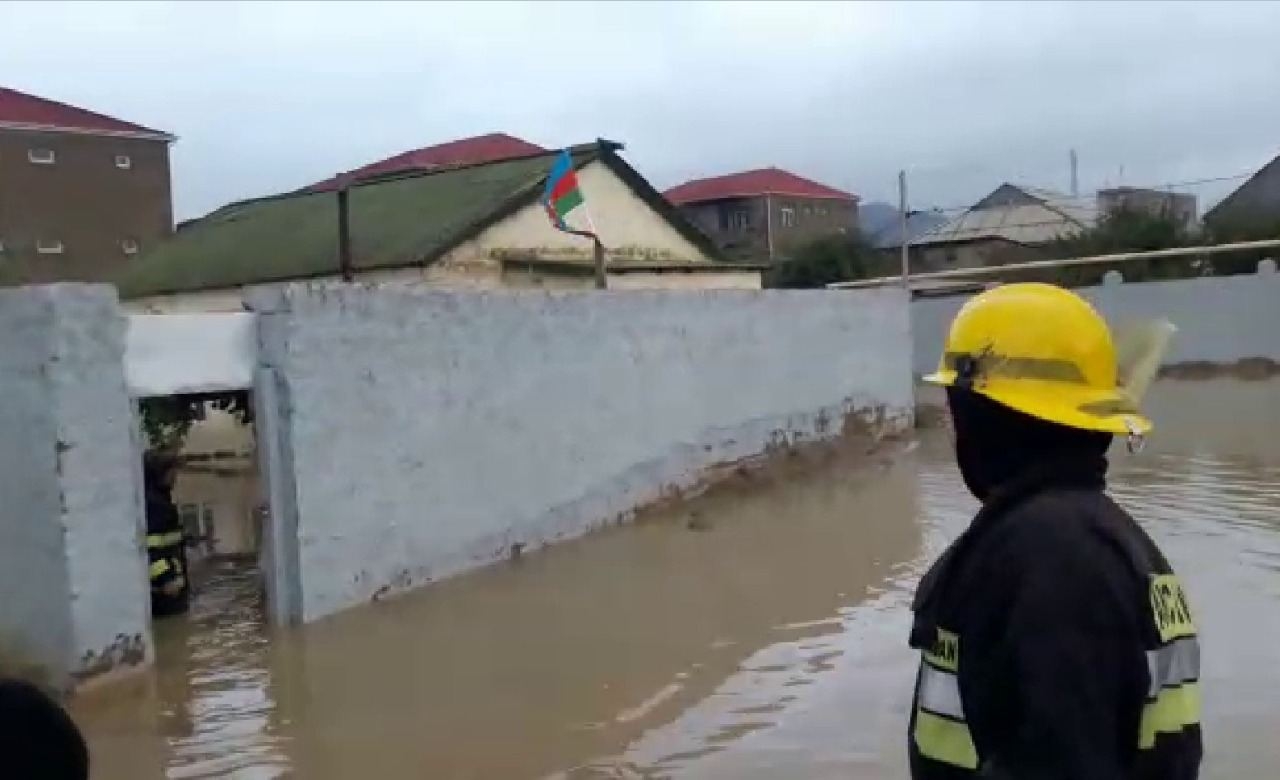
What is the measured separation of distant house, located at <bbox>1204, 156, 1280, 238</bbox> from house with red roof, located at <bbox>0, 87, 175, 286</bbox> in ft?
101

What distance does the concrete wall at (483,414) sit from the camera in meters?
9.67

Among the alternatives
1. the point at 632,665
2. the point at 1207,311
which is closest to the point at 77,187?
the point at 1207,311

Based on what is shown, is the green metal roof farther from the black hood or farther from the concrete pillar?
the black hood

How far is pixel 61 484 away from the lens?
26.0 feet

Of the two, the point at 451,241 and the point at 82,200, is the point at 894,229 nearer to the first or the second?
the point at 82,200

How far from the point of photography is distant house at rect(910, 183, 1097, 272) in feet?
160

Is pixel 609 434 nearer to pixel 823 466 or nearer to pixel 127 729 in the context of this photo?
pixel 823 466

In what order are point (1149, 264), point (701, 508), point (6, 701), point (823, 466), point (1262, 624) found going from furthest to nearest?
point (1149, 264), point (823, 466), point (701, 508), point (1262, 624), point (6, 701)

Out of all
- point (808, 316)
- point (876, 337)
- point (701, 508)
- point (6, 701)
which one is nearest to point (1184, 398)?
point (876, 337)

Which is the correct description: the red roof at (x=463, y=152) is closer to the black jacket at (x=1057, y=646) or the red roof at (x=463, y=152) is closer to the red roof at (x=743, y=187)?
the red roof at (x=743, y=187)

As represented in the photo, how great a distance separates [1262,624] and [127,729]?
6.66m

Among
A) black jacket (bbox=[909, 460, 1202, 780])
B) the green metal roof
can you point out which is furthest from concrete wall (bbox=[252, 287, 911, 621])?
black jacket (bbox=[909, 460, 1202, 780])

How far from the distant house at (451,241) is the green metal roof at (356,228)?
0.03 metres

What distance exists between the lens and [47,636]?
26.3ft
